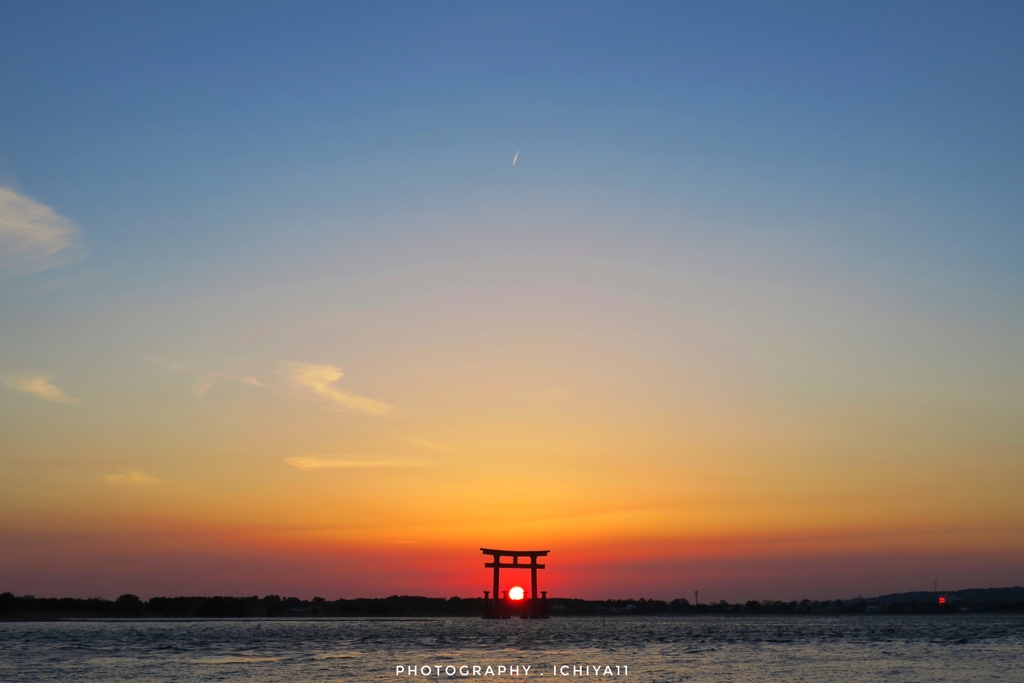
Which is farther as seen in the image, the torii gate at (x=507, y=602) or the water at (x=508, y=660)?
the torii gate at (x=507, y=602)

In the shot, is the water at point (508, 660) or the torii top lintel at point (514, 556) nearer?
the water at point (508, 660)

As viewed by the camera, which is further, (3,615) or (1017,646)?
(3,615)

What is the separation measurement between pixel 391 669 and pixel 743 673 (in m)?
16.4

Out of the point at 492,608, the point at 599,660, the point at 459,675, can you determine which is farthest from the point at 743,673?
the point at 492,608

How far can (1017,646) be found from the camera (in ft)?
214

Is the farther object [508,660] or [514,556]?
[514,556]

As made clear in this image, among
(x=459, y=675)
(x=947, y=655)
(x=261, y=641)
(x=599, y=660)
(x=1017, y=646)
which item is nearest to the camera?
(x=459, y=675)

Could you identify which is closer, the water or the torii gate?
the water

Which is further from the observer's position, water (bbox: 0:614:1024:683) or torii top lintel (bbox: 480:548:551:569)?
torii top lintel (bbox: 480:548:551:569)

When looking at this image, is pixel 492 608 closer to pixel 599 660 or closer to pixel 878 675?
pixel 599 660

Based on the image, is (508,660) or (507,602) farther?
(507,602)

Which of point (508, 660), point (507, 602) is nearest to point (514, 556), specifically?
point (507, 602)

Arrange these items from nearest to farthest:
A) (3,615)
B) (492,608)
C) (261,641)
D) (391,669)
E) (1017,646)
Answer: (391,669) → (1017,646) → (261,641) → (492,608) → (3,615)

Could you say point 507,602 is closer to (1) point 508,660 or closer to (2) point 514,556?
(2) point 514,556
